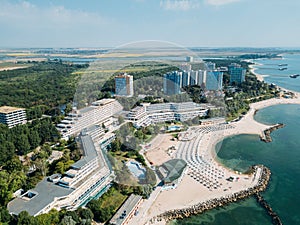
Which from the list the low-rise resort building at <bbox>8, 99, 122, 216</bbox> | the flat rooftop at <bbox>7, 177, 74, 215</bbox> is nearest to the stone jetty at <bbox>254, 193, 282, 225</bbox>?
the low-rise resort building at <bbox>8, 99, 122, 216</bbox>

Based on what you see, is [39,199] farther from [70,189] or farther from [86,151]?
[86,151]

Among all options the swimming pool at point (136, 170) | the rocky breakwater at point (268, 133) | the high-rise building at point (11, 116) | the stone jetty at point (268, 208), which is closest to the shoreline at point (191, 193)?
the stone jetty at point (268, 208)

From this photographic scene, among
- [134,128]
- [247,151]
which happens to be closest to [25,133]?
[134,128]

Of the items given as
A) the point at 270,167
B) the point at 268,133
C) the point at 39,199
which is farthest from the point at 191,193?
the point at 268,133

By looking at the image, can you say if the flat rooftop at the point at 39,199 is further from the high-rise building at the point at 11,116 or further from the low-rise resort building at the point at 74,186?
the high-rise building at the point at 11,116

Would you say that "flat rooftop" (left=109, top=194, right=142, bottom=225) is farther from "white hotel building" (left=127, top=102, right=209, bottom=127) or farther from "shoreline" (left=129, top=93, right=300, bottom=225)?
"white hotel building" (left=127, top=102, right=209, bottom=127)

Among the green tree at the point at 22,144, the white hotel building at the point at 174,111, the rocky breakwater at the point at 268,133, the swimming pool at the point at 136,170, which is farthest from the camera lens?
the rocky breakwater at the point at 268,133
